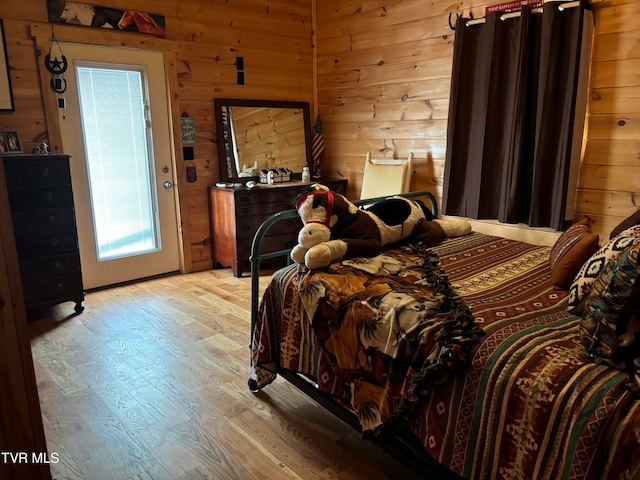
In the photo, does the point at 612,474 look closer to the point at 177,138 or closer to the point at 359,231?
the point at 359,231

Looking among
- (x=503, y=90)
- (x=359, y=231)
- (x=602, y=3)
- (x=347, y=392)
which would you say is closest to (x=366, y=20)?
(x=503, y=90)

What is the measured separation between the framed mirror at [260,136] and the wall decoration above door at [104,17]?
788 mm

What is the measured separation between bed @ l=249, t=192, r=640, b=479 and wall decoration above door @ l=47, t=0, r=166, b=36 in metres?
2.54

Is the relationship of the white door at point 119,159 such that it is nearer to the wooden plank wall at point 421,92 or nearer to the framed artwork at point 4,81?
the framed artwork at point 4,81

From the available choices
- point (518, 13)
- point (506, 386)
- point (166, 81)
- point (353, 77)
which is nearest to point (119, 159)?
point (166, 81)

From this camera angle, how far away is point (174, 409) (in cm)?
221

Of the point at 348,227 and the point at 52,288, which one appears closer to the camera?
the point at 348,227

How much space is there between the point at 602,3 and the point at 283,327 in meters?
2.78

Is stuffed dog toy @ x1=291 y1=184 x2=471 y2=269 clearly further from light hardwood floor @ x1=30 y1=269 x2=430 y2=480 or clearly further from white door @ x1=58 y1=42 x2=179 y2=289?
white door @ x1=58 y1=42 x2=179 y2=289

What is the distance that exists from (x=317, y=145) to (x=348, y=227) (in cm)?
271

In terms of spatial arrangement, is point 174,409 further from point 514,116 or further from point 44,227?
point 514,116

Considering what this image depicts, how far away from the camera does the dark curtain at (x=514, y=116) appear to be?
2969 millimetres

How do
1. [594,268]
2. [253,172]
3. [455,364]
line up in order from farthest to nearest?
1. [253,172]
2. [594,268]
3. [455,364]

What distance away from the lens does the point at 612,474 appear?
1.09 metres
